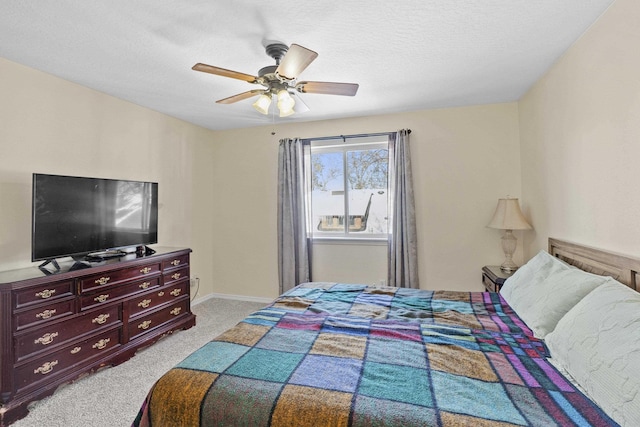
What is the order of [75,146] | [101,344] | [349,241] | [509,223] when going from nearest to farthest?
1. [101,344]
2. [75,146]
3. [509,223]
4. [349,241]

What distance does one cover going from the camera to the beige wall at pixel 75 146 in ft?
7.64

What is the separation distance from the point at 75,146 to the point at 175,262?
4.76 ft

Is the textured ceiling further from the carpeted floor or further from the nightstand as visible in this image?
the carpeted floor

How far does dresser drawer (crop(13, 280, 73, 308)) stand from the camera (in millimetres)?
1954

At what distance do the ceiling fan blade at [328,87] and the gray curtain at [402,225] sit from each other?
1695 mm

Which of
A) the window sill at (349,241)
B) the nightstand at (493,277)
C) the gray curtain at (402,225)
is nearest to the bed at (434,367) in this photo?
the nightstand at (493,277)

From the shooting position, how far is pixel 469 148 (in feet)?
11.6

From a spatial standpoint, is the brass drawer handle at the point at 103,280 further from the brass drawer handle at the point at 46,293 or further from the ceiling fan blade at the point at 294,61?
the ceiling fan blade at the point at 294,61

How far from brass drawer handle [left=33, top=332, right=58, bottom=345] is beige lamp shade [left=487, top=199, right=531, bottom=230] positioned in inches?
157

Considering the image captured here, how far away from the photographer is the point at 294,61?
1780 millimetres

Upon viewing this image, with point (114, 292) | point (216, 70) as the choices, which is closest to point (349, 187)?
point (216, 70)

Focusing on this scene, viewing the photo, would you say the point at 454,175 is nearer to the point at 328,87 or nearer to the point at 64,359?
the point at 328,87

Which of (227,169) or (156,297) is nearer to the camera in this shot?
(156,297)

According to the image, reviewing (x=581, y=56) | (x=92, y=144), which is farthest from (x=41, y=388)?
(x=581, y=56)
